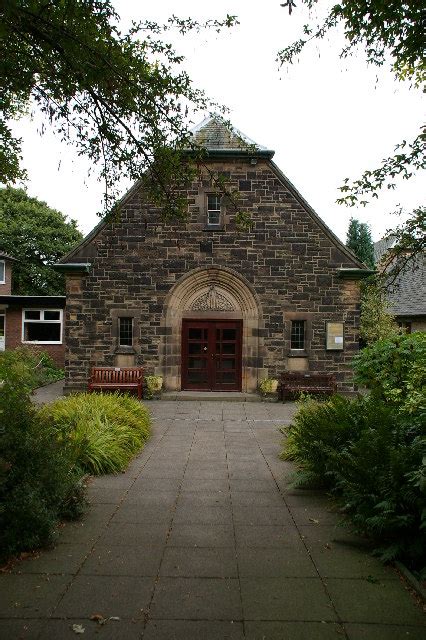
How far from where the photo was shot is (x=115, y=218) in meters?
6.34

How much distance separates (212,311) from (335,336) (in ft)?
12.7

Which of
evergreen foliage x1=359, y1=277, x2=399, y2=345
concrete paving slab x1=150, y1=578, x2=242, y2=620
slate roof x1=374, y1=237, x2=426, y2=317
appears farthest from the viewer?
slate roof x1=374, y1=237, x2=426, y2=317

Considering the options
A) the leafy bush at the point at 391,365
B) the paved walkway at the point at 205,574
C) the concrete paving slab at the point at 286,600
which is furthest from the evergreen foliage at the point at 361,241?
the concrete paving slab at the point at 286,600

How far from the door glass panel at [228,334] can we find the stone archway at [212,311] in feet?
1.35

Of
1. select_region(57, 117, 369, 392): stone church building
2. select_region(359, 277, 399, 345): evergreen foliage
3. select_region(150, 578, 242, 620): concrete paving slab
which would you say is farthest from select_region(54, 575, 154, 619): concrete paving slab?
select_region(359, 277, 399, 345): evergreen foliage

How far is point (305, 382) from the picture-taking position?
1542 cm

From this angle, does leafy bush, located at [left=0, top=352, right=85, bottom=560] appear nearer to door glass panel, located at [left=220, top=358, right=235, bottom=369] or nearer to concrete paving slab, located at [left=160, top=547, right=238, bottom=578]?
concrete paving slab, located at [left=160, top=547, right=238, bottom=578]

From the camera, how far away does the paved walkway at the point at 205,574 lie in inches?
135

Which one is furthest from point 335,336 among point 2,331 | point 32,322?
point 2,331

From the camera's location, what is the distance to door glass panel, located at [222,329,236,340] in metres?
16.2

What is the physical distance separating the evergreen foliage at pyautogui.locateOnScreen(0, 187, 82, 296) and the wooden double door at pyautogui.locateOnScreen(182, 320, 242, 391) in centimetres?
2612

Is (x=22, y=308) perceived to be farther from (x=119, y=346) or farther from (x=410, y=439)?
(x=410, y=439)

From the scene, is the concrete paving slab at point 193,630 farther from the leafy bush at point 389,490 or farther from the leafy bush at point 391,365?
the leafy bush at point 391,365

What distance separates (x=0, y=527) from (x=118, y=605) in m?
1.41
